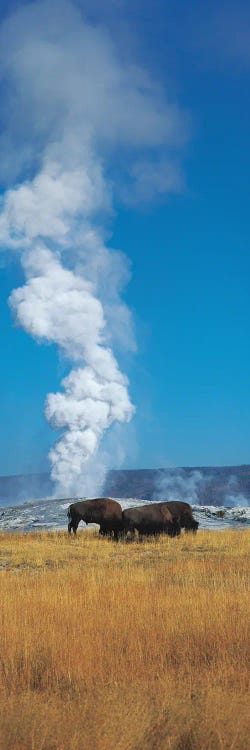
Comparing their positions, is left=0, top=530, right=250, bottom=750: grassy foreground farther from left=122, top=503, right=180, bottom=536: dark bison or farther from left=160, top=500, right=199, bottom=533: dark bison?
left=160, top=500, right=199, bottom=533: dark bison

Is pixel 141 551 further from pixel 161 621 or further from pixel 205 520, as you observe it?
pixel 205 520

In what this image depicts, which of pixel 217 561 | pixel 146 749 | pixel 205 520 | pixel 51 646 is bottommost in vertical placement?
pixel 146 749

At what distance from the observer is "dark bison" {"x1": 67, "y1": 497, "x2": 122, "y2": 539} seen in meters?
24.2

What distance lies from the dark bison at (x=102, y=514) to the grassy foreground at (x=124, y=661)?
36.3 feet

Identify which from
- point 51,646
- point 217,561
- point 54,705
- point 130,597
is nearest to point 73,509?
point 217,561

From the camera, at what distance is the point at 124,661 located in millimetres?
6559

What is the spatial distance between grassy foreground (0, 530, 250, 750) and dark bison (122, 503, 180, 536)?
400 inches

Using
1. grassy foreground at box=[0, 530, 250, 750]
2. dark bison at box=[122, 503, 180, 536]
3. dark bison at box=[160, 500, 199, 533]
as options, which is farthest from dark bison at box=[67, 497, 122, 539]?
grassy foreground at box=[0, 530, 250, 750]

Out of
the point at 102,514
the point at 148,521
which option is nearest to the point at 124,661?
the point at 148,521

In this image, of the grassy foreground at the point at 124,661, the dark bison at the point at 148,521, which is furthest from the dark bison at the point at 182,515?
the grassy foreground at the point at 124,661

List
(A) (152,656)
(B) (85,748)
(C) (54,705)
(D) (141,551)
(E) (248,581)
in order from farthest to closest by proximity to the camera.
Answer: (D) (141,551) < (E) (248,581) < (A) (152,656) < (C) (54,705) < (B) (85,748)

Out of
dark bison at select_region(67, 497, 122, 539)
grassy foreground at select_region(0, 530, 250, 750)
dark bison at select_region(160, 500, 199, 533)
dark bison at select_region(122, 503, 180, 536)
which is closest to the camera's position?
grassy foreground at select_region(0, 530, 250, 750)

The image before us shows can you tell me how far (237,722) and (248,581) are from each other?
717 centimetres

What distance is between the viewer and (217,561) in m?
15.8
